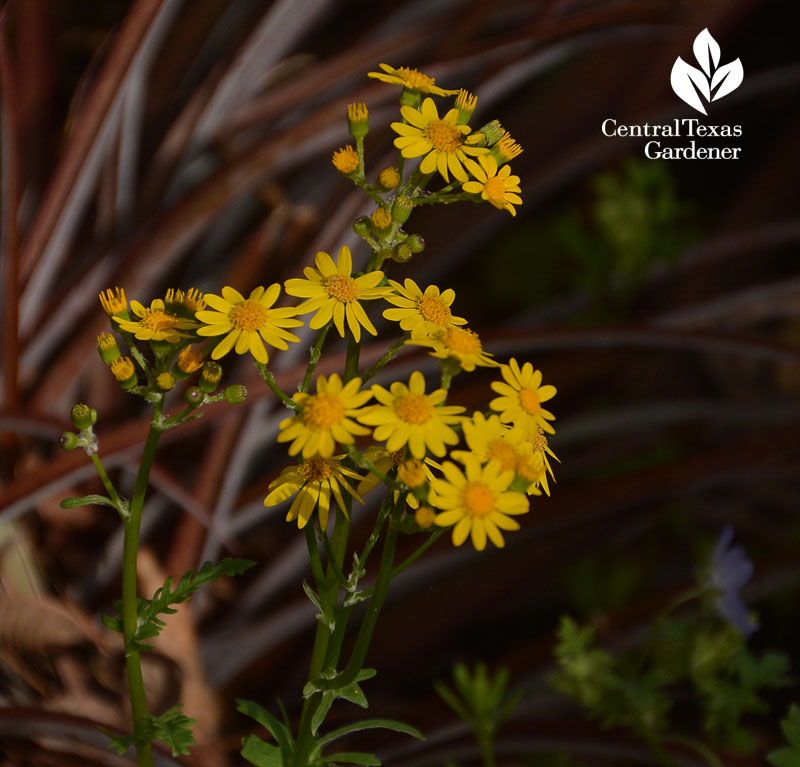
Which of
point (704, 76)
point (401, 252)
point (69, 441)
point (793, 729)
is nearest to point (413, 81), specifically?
point (401, 252)

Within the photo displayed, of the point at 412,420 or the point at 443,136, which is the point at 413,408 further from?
the point at 443,136

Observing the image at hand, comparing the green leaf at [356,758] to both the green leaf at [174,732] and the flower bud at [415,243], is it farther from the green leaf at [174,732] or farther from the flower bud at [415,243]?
the flower bud at [415,243]

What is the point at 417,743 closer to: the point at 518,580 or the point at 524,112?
the point at 518,580

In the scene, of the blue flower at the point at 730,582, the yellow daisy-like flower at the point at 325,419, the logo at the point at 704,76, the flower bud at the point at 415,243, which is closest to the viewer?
the yellow daisy-like flower at the point at 325,419

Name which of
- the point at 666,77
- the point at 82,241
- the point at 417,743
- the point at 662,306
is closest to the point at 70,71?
the point at 82,241

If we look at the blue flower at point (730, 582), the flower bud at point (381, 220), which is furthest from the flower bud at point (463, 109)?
the blue flower at point (730, 582)

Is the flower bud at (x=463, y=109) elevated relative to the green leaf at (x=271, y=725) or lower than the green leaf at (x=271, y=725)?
elevated
